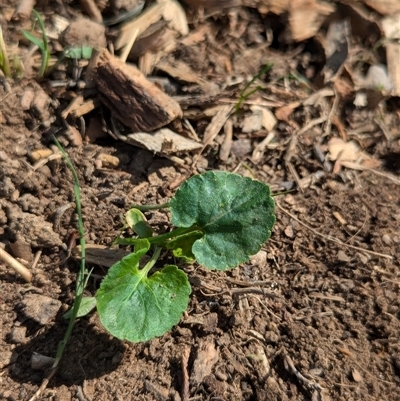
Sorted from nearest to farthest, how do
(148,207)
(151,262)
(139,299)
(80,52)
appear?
(139,299) < (151,262) < (148,207) < (80,52)

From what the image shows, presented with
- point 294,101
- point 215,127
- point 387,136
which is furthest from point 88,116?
point 387,136

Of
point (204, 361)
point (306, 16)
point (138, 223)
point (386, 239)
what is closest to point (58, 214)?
point (138, 223)

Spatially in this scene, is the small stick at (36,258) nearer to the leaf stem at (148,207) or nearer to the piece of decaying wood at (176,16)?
the leaf stem at (148,207)

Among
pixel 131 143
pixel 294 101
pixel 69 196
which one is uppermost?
pixel 294 101

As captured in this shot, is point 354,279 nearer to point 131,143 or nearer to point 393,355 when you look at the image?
point 393,355

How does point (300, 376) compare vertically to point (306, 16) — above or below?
below

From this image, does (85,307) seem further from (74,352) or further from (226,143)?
(226,143)

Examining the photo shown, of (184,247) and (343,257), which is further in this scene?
(343,257)

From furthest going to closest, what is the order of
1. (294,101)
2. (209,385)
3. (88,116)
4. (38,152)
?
1. (294,101)
2. (88,116)
3. (38,152)
4. (209,385)

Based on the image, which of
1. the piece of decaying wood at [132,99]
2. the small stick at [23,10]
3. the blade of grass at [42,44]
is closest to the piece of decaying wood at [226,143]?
the piece of decaying wood at [132,99]
